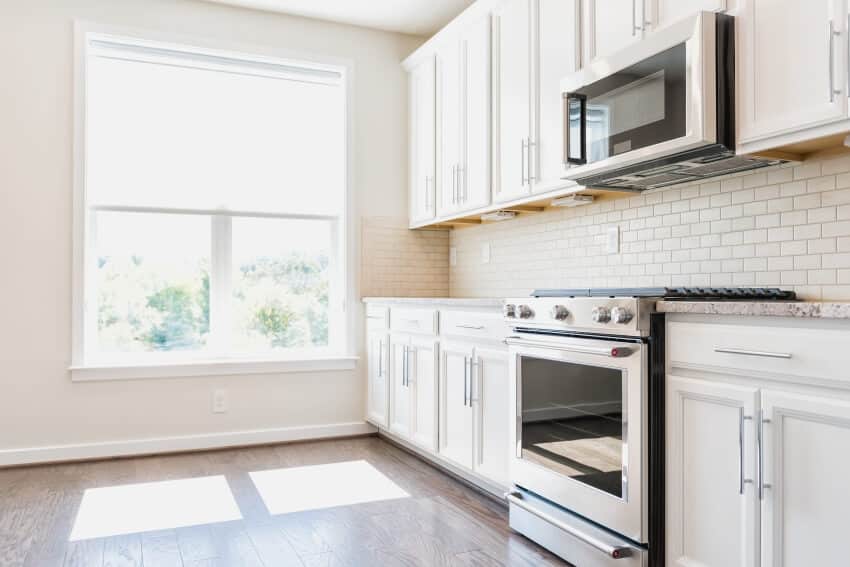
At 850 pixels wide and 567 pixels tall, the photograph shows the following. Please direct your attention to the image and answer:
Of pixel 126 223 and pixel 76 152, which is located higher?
pixel 76 152

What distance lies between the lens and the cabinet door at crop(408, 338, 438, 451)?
132 inches

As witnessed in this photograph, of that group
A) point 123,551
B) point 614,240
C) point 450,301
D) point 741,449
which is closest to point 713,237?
point 614,240

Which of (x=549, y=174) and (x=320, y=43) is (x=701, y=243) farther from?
(x=320, y=43)

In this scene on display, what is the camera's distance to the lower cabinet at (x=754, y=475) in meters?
1.53

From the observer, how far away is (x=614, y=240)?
305cm

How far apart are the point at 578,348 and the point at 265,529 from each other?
138cm

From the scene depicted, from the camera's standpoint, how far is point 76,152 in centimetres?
368

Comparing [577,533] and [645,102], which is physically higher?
[645,102]

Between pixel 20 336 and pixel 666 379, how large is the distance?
3.23 metres

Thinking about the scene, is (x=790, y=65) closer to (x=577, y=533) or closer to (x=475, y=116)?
(x=577, y=533)

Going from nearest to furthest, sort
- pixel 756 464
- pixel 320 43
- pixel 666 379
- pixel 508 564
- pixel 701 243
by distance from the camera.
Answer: pixel 756 464 < pixel 666 379 < pixel 508 564 < pixel 701 243 < pixel 320 43

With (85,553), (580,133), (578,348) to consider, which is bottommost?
(85,553)

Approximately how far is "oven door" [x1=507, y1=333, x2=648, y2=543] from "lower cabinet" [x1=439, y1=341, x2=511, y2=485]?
0.49 feet

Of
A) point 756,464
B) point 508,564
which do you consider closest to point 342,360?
point 508,564
